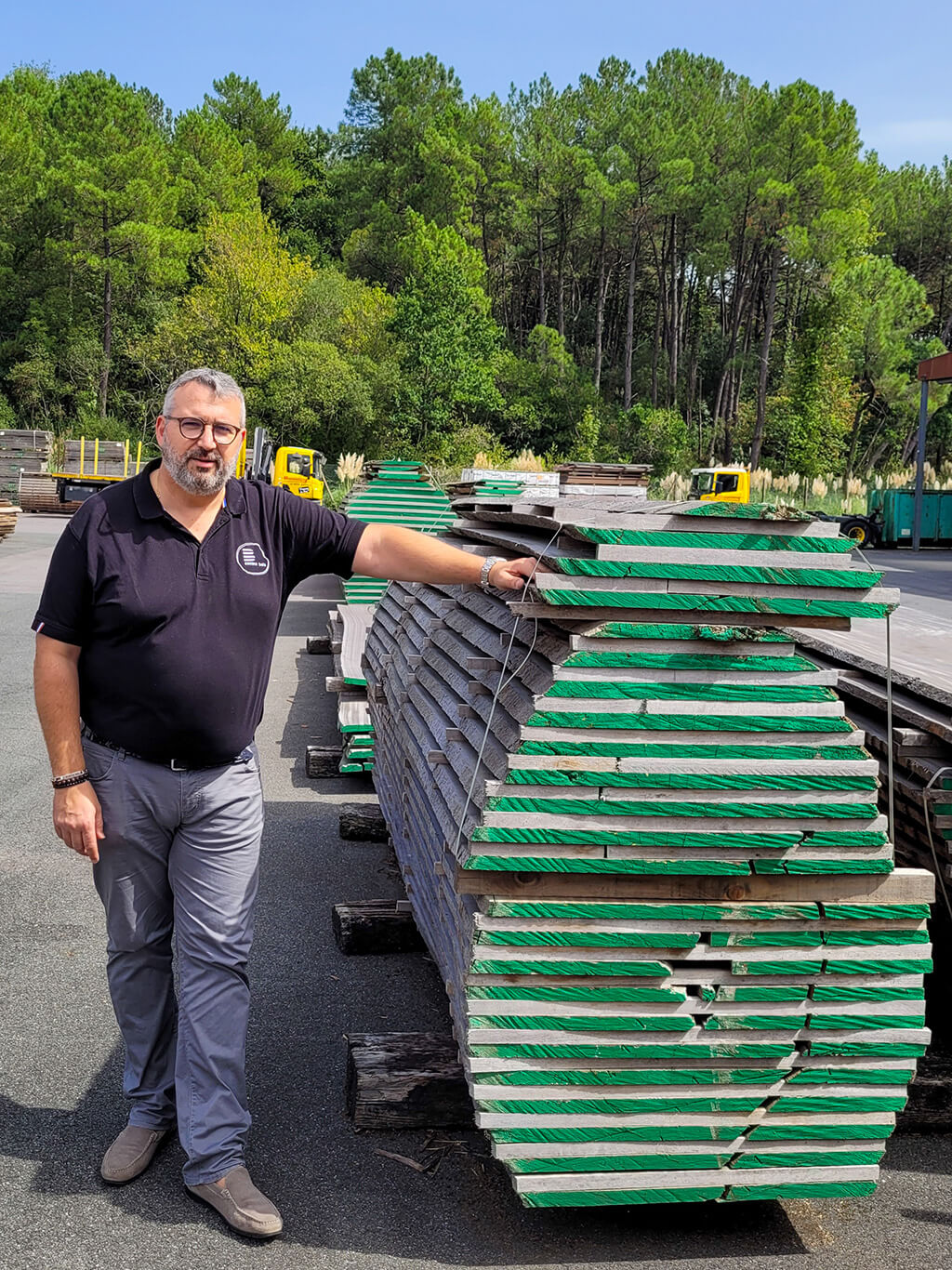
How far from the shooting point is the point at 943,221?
194 feet

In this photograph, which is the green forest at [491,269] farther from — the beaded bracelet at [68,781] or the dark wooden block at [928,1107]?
the beaded bracelet at [68,781]

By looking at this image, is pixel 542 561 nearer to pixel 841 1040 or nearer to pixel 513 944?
pixel 513 944

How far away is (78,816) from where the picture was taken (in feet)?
10.5

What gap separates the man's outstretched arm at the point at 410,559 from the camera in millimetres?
3514

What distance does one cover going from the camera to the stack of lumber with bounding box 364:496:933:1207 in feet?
9.59

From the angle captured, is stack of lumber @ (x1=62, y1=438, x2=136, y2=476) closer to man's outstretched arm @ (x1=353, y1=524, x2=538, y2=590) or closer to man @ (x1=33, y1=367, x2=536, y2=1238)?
man's outstretched arm @ (x1=353, y1=524, x2=538, y2=590)

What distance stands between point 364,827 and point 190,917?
132 inches

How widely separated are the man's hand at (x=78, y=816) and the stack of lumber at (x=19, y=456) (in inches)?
1441

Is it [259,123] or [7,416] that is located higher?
[259,123]

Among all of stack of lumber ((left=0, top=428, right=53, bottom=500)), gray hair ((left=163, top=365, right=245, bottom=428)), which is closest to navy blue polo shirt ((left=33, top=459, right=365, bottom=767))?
gray hair ((left=163, top=365, right=245, bottom=428))

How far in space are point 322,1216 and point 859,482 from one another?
3781cm

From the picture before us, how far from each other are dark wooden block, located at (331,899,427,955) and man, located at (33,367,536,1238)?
1579mm

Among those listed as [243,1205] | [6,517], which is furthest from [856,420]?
[243,1205]

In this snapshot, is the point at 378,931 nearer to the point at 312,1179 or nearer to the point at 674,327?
the point at 312,1179
